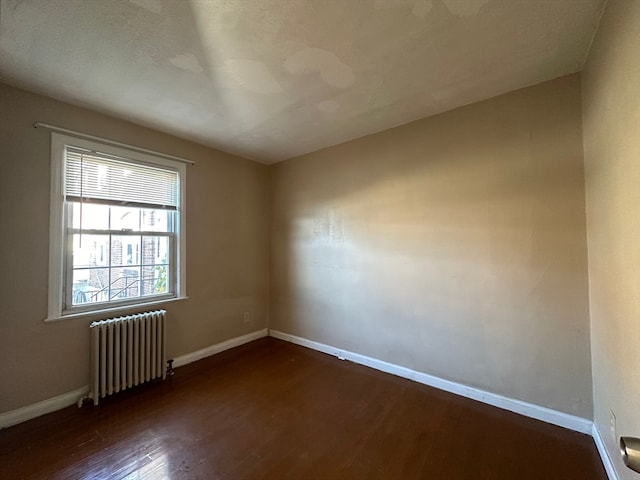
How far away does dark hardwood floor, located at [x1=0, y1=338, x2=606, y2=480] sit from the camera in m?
1.58

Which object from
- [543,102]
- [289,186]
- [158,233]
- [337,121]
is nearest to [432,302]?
[543,102]

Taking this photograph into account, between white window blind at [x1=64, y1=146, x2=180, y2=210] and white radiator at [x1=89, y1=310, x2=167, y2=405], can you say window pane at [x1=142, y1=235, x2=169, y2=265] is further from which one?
white radiator at [x1=89, y1=310, x2=167, y2=405]

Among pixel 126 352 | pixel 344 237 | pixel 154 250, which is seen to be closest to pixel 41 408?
pixel 126 352

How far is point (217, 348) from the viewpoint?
131 inches

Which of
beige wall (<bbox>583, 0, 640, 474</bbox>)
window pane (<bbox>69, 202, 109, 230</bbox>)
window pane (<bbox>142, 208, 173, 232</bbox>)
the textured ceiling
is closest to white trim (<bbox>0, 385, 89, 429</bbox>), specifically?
window pane (<bbox>69, 202, 109, 230</bbox>)

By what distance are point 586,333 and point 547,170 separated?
122 centimetres

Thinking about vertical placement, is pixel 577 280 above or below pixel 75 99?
below

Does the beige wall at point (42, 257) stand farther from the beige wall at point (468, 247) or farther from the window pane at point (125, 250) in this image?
the beige wall at point (468, 247)

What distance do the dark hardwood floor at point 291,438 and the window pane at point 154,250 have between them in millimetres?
1274

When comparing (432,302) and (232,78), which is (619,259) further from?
(232,78)

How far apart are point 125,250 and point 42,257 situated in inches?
23.4

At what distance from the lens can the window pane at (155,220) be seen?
9.14ft

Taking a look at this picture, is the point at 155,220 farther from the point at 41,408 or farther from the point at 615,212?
the point at 615,212

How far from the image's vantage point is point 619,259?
1315 mm
